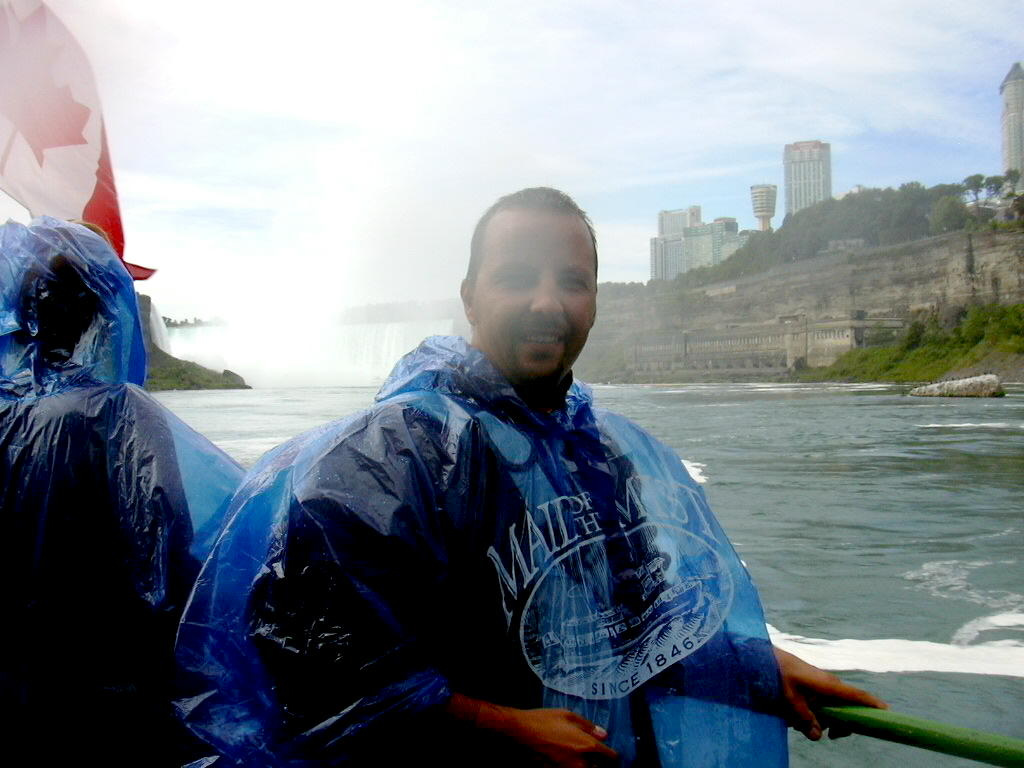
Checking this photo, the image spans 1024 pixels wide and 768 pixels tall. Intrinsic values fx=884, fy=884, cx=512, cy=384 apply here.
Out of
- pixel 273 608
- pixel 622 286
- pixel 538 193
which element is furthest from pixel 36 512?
pixel 622 286

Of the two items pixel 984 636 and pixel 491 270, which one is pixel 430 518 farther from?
pixel 984 636

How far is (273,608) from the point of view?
1151mm

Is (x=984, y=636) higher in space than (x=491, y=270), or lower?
lower

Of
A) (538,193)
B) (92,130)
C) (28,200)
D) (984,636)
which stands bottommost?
(984,636)

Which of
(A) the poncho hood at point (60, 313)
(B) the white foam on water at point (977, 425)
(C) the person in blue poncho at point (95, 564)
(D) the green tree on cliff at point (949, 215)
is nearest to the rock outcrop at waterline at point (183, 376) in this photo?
(B) the white foam on water at point (977, 425)

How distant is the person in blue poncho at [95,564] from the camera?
1.67 m

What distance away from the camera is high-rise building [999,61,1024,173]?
147500 mm

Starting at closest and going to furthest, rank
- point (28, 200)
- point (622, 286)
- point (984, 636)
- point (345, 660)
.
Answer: point (345, 660), point (28, 200), point (984, 636), point (622, 286)

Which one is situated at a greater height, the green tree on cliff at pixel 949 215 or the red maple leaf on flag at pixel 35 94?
the green tree on cliff at pixel 949 215

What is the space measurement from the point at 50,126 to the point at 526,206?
7.07 ft

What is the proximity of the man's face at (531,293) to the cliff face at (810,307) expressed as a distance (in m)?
62.9

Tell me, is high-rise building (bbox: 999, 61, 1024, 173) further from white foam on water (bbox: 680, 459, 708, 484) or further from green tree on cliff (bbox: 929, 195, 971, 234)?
white foam on water (bbox: 680, 459, 708, 484)

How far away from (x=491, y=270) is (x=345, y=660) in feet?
2.04

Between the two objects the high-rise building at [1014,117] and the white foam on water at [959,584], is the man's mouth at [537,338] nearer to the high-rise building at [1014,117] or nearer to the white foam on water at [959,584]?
the white foam on water at [959,584]
